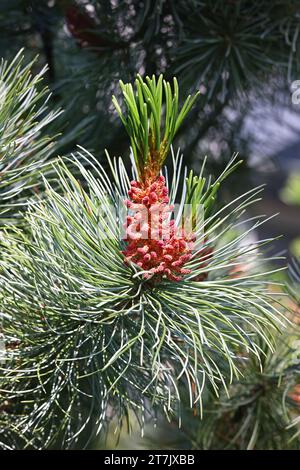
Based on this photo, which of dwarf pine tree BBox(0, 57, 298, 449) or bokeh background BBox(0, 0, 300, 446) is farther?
bokeh background BBox(0, 0, 300, 446)

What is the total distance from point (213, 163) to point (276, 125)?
115 millimetres

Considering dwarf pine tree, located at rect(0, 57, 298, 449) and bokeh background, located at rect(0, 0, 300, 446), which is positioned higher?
bokeh background, located at rect(0, 0, 300, 446)

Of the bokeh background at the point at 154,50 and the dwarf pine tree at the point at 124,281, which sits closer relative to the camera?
the dwarf pine tree at the point at 124,281

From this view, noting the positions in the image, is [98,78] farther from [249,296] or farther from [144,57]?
[249,296]

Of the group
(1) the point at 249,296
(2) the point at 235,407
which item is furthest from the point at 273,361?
(1) the point at 249,296

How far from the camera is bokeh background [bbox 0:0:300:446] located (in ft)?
2.19

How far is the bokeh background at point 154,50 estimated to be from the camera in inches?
26.3

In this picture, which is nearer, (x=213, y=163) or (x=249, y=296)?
(x=249, y=296)

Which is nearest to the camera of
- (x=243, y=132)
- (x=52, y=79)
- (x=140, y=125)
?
(x=140, y=125)

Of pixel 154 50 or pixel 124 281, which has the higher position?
pixel 154 50

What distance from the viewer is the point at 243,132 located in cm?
86

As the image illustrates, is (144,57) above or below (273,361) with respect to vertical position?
above

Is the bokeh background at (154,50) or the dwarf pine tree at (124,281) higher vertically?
the bokeh background at (154,50)

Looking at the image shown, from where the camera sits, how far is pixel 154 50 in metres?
0.69
